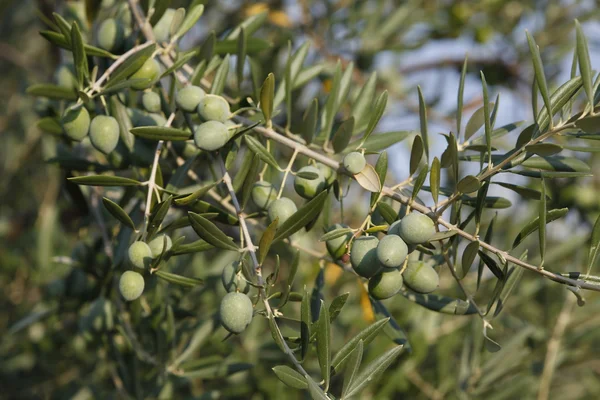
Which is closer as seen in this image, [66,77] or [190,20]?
[190,20]

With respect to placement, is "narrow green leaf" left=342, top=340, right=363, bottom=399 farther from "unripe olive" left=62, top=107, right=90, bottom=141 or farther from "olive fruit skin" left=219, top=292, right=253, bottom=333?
"unripe olive" left=62, top=107, right=90, bottom=141

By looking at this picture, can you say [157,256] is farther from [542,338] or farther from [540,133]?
[542,338]

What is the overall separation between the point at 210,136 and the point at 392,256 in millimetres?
270

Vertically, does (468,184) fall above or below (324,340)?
above

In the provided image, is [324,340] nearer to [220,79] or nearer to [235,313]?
[235,313]

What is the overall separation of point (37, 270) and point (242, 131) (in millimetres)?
1312

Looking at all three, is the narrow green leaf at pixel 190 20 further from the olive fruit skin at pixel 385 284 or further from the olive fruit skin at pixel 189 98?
the olive fruit skin at pixel 385 284

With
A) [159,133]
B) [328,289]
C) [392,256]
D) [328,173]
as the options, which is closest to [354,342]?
[392,256]

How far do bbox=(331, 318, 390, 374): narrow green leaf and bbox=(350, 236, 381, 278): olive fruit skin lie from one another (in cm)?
6

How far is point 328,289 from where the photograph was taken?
2.01 metres

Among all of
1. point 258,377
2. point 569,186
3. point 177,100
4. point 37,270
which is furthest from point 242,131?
point 569,186

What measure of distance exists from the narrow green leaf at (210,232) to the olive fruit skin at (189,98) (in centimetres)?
17

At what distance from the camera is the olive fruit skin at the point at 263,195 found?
0.88m

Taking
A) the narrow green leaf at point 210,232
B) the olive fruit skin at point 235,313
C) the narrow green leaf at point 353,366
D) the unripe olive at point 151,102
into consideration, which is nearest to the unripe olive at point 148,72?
the unripe olive at point 151,102
